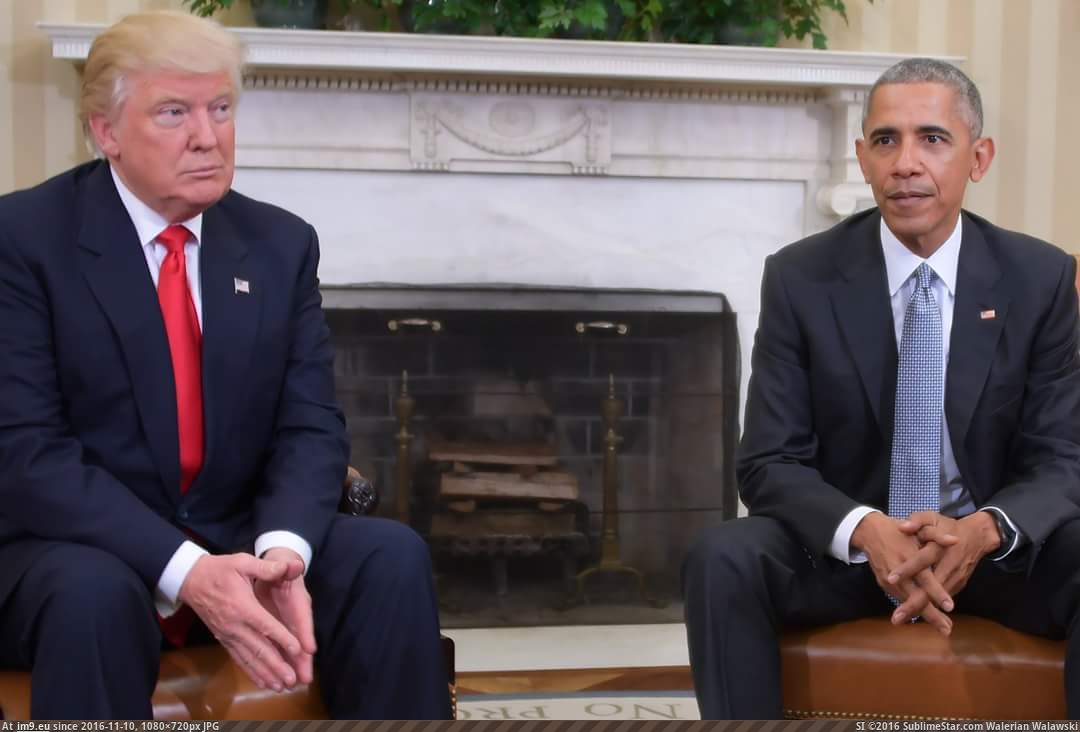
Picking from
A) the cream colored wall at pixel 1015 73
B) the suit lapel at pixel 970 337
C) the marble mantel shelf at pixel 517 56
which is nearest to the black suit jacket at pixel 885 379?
the suit lapel at pixel 970 337

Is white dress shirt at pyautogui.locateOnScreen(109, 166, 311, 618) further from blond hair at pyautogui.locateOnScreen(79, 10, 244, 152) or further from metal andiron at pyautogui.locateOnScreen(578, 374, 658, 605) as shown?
metal andiron at pyautogui.locateOnScreen(578, 374, 658, 605)

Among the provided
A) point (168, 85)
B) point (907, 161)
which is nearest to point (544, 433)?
point (907, 161)

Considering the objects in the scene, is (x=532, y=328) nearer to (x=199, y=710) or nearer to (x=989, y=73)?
(x=989, y=73)

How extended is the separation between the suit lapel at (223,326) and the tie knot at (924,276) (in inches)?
39.0

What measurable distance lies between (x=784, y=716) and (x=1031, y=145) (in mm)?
2376

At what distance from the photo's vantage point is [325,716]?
5.27 ft

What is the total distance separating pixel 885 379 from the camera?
6.23 feet

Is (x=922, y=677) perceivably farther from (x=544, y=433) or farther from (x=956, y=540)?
(x=544, y=433)

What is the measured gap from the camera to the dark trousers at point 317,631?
1.41 m

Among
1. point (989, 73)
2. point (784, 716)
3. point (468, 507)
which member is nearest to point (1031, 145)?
point (989, 73)

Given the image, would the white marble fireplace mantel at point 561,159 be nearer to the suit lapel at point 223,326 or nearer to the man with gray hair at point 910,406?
the man with gray hair at point 910,406

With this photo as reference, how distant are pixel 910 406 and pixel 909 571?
0.31 metres

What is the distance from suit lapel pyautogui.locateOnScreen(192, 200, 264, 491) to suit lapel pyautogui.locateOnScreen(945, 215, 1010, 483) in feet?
3.35

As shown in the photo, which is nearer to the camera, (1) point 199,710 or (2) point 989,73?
(1) point 199,710
